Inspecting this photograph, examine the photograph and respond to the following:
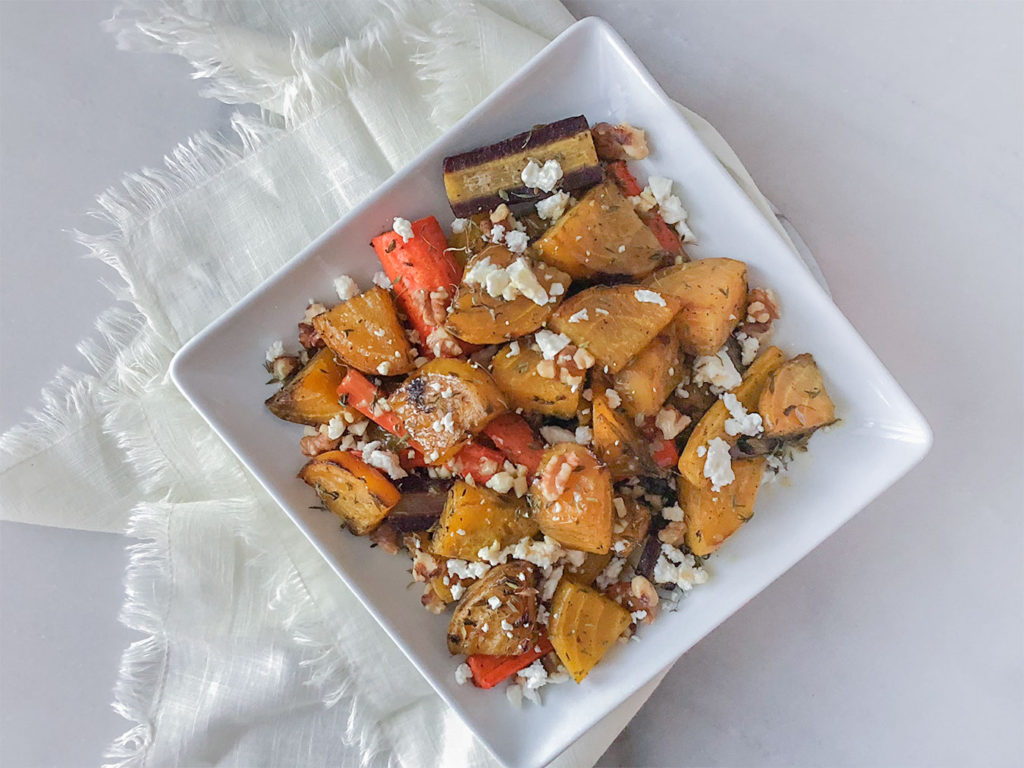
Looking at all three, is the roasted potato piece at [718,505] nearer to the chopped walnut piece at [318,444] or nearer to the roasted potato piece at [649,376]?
the roasted potato piece at [649,376]

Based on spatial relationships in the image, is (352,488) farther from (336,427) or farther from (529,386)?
(529,386)

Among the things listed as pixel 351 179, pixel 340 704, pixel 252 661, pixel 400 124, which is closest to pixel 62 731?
pixel 252 661

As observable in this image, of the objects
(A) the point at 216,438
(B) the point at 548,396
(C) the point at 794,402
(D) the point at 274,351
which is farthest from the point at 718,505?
(A) the point at 216,438

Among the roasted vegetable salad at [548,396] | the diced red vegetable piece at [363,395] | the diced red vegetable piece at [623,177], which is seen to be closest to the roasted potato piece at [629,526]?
the roasted vegetable salad at [548,396]

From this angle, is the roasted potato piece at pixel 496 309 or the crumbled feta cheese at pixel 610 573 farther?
the crumbled feta cheese at pixel 610 573

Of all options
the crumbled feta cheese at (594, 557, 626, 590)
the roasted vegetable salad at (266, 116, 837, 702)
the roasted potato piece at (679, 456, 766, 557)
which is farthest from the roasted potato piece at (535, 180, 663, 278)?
the crumbled feta cheese at (594, 557, 626, 590)

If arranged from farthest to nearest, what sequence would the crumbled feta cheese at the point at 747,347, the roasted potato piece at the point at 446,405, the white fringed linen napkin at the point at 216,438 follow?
the white fringed linen napkin at the point at 216,438 < the crumbled feta cheese at the point at 747,347 < the roasted potato piece at the point at 446,405

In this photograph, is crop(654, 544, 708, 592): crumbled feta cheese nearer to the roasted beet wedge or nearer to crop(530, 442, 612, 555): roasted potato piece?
crop(530, 442, 612, 555): roasted potato piece

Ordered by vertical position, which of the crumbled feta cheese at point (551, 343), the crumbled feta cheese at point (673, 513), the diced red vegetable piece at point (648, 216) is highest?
the diced red vegetable piece at point (648, 216)

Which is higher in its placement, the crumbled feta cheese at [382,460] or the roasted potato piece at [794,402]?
the crumbled feta cheese at [382,460]
